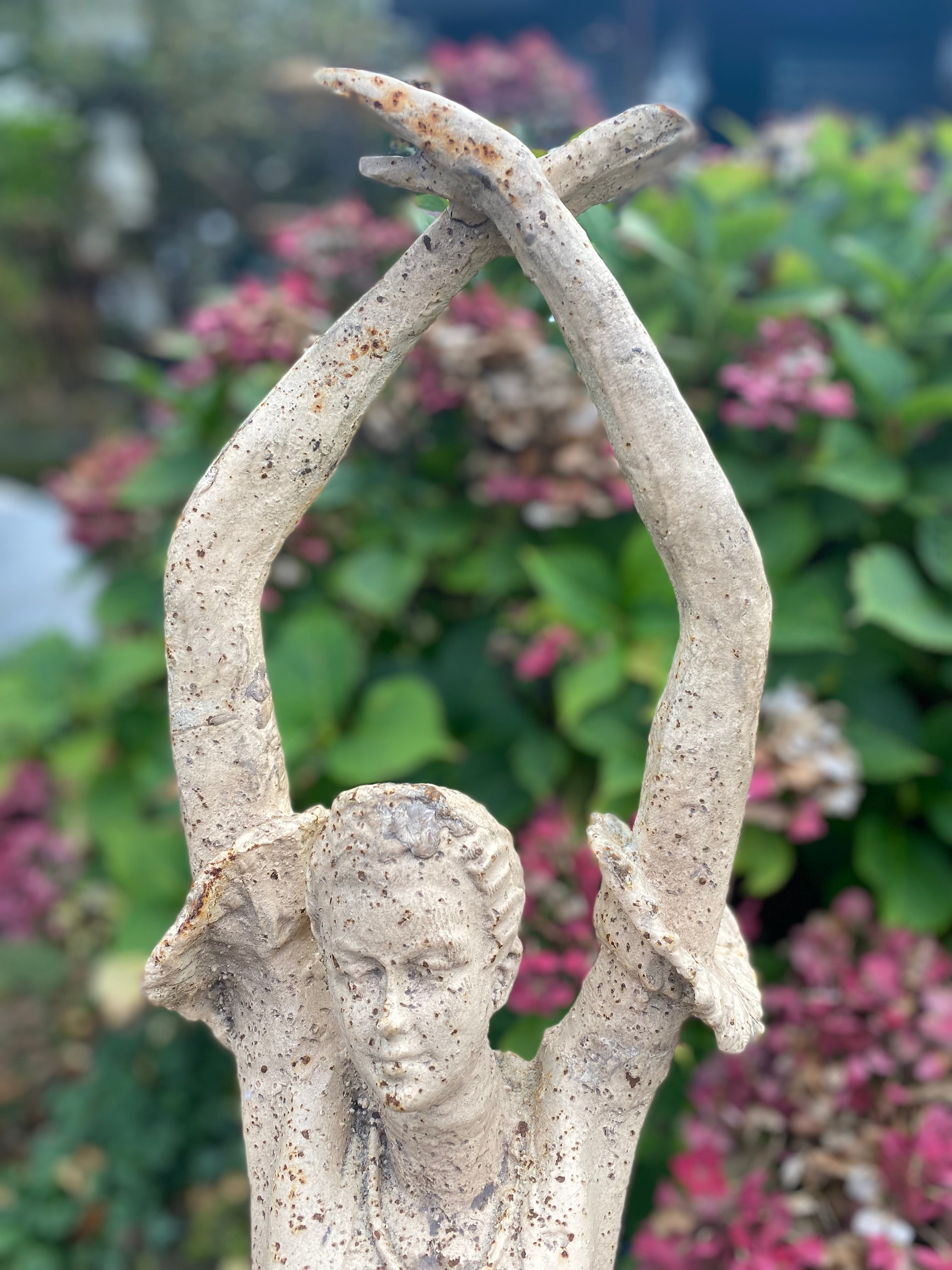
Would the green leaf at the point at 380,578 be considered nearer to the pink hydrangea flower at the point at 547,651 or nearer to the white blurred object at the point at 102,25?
the pink hydrangea flower at the point at 547,651

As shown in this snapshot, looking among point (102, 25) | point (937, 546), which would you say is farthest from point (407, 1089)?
point (102, 25)

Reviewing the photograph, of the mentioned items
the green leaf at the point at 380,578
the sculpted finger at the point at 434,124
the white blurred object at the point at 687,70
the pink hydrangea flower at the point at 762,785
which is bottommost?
the pink hydrangea flower at the point at 762,785

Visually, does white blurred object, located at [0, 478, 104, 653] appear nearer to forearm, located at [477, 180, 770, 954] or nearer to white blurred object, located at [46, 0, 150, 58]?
forearm, located at [477, 180, 770, 954]

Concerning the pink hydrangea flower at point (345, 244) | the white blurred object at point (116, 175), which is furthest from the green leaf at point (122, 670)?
the white blurred object at point (116, 175)

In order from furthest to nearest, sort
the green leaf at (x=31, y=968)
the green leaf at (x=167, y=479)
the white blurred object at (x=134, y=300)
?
the white blurred object at (x=134, y=300), the green leaf at (x=31, y=968), the green leaf at (x=167, y=479)

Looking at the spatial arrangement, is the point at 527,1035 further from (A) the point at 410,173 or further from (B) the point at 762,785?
(A) the point at 410,173

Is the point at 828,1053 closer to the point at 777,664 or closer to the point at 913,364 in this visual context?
the point at 777,664

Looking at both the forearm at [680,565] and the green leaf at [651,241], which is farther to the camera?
the green leaf at [651,241]
